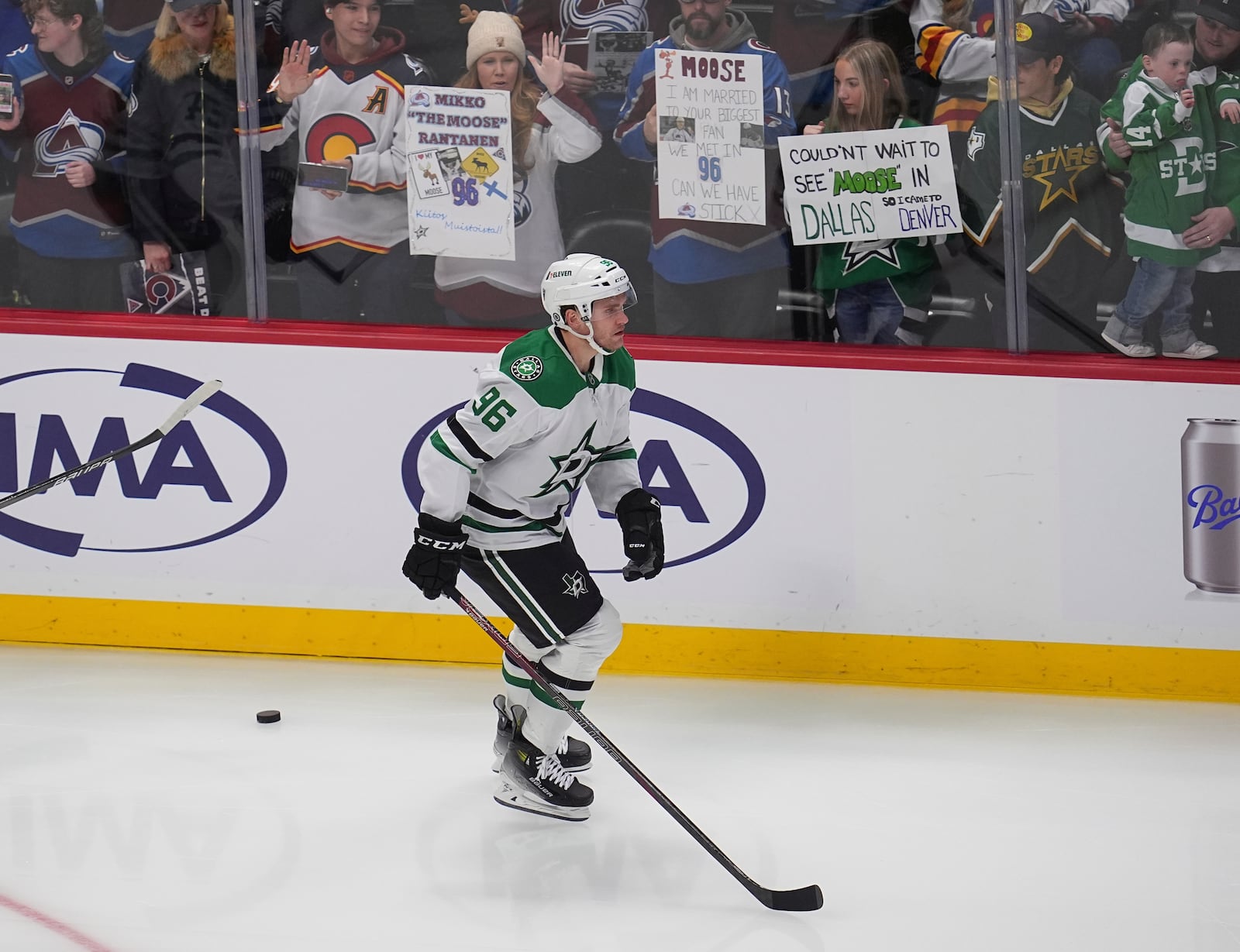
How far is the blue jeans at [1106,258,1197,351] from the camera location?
13.4 ft

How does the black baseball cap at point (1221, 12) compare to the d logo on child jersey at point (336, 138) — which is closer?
the black baseball cap at point (1221, 12)

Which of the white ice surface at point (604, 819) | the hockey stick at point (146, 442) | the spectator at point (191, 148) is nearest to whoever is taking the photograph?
the white ice surface at point (604, 819)

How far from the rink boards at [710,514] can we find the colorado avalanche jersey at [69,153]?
34 centimetres

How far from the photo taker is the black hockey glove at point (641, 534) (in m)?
3.29

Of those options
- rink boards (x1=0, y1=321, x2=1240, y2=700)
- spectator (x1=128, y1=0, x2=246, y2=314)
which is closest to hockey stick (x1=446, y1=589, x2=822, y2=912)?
rink boards (x1=0, y1=321, x2=1240, y2=700)

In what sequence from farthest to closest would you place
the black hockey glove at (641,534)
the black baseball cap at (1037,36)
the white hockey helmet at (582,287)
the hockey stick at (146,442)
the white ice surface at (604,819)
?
the black baseball cap at (1037,36) → the hockey stick at (146,442) → the black hockey glove at (641,534) → the white hockey helmet at (582,287) → the white ice surface at (604,819)

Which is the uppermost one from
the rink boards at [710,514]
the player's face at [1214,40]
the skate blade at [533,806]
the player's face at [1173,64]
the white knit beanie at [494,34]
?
the white knit beanie at [494,34]

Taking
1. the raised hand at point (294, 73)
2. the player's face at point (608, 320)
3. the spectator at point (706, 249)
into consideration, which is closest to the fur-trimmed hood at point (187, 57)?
the raised hand at point (294, 73)

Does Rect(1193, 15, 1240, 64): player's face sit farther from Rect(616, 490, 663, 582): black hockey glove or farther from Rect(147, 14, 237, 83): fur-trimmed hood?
Rect(147, 14, 237, 83): fur-trimmed hood

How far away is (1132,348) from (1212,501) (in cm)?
49

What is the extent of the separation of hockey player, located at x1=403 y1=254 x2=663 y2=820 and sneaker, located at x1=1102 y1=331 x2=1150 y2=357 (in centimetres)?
158

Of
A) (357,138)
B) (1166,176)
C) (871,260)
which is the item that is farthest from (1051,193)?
(357,138)

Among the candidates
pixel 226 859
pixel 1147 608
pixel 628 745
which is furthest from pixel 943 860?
pixel 226 859

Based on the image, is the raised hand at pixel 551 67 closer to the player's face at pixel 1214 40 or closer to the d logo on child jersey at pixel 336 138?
the d logo on child jersey at pixel 336 138
